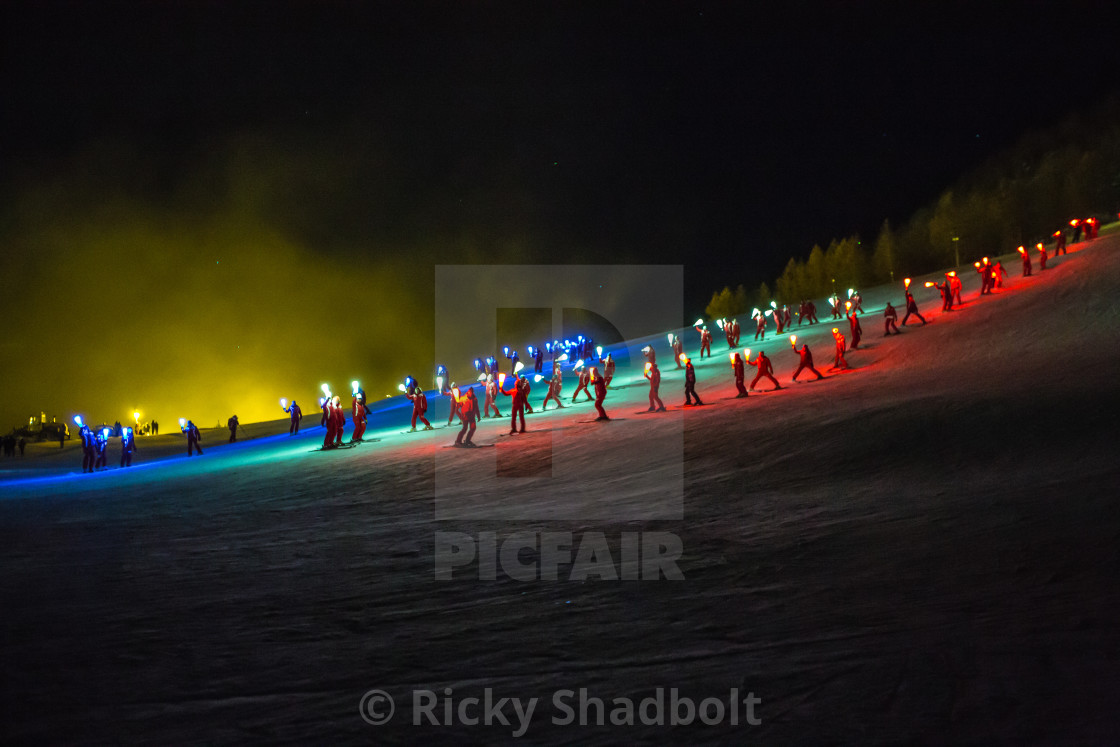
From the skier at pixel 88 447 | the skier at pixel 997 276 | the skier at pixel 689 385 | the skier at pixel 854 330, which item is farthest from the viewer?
the skier at pixel 997 276

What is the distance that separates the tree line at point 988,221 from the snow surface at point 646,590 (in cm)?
5927

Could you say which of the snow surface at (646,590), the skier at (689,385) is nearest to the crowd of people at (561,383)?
Result: the skier at (689,385)

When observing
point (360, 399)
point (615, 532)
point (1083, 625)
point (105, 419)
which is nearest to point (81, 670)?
point (615, 532)

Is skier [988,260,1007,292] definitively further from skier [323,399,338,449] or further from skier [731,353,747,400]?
skier [323,399,338,449]

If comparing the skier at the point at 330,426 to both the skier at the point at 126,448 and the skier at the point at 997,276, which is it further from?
the skier at the point at 997,276

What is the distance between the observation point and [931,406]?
44.9 feet

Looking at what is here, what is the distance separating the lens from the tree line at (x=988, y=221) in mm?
66438

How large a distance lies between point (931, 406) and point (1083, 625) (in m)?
9.45

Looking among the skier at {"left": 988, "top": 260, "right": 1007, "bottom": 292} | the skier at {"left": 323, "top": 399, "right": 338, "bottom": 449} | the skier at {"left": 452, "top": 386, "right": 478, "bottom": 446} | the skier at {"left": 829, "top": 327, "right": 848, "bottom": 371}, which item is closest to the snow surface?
the skier at {"left": 452, "top": 386, "right": 478, "bottom": 446}

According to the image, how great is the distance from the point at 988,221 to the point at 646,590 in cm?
7404

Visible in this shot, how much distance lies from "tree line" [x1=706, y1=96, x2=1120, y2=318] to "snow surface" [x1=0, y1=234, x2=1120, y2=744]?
2334 inches

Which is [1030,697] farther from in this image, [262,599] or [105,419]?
[105,419]

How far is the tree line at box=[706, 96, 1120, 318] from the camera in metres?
66.4

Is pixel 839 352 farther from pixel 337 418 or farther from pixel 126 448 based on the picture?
pixel 126 448
